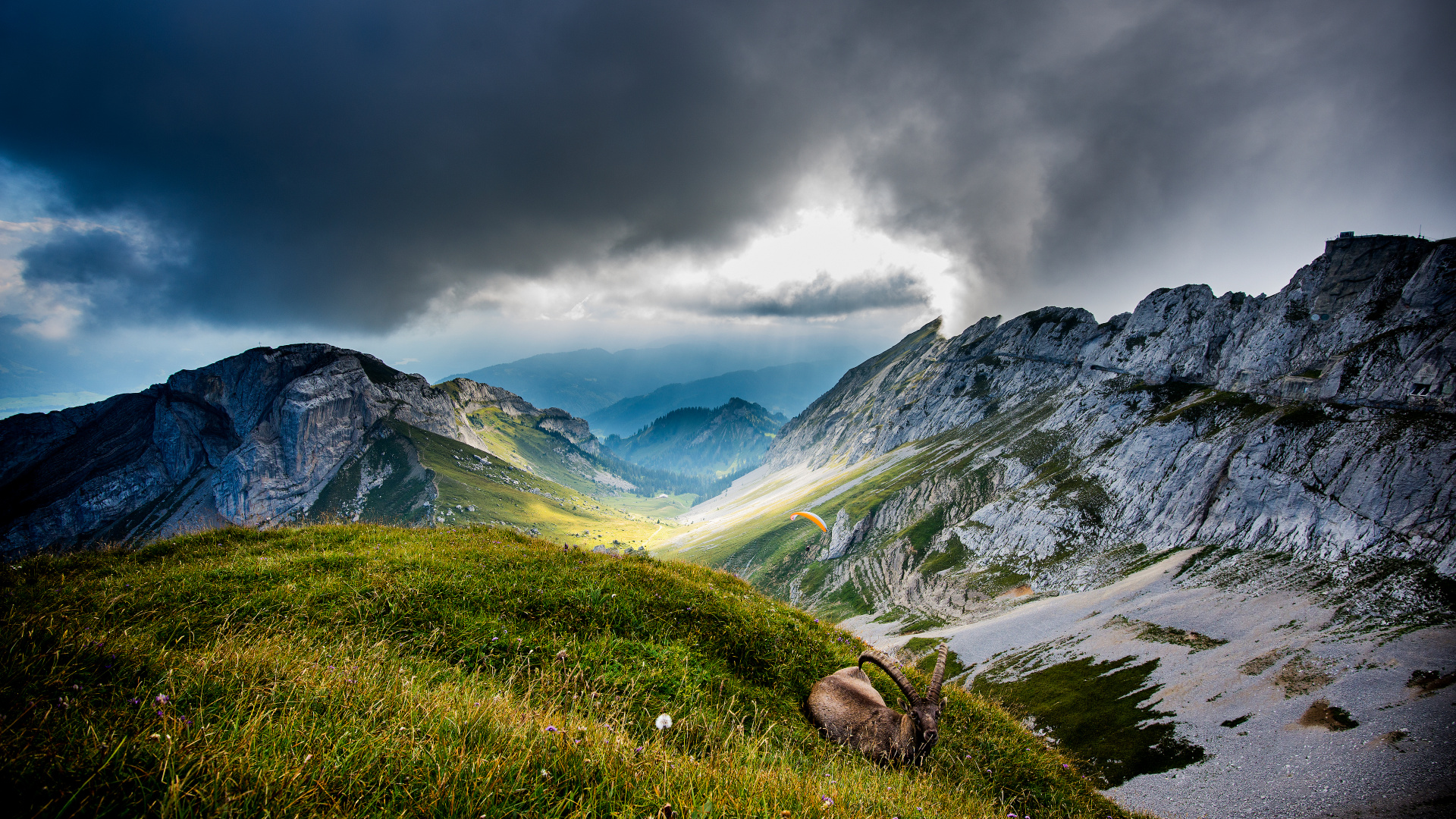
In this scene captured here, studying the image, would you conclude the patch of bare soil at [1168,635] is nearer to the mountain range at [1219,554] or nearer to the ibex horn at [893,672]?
the mountain range at [1219,554]

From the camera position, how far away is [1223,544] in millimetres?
97125

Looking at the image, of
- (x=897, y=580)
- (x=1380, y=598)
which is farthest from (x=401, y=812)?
(x=897, y=580)

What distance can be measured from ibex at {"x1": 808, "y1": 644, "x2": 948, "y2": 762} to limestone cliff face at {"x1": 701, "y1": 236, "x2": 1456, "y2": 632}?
111433mm

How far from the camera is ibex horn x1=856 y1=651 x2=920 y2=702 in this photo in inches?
295

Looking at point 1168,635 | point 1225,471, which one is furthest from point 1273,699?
point 1225,471

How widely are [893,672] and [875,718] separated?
29.1 inches

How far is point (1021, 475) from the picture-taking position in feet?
480

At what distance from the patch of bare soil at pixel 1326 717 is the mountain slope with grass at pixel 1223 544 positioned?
1.58ft

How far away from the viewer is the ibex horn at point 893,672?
7488mm

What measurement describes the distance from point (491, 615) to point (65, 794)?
231 inches

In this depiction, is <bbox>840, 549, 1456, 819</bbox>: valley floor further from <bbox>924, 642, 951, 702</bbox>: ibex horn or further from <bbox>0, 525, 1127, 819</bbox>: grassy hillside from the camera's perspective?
<bbox>0, 525, 1127, 819</bbox>: grassy hillside

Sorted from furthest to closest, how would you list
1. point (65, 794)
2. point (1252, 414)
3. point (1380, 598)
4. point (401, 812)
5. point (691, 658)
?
point (1252, 414), point (1380, 598), point (691, 658), point (401, 812), point (65, 794)

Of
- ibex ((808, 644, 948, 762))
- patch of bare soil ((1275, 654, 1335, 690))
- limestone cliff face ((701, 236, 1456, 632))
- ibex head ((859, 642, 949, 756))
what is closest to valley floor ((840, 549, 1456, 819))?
patch of bare soil ((1275, 654, 1335, 690))

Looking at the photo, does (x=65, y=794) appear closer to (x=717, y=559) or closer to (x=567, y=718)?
(x=567, y=718)
